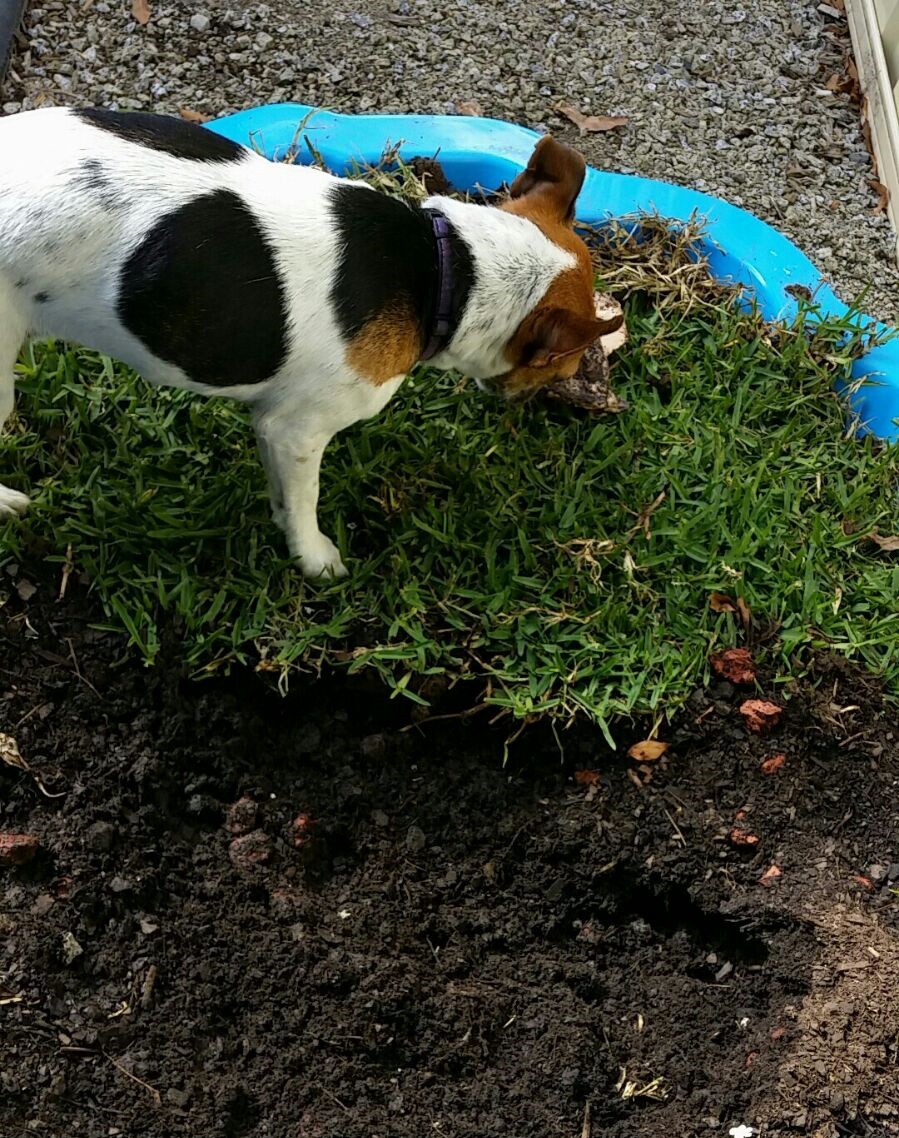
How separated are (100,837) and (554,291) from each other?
79.2 inches

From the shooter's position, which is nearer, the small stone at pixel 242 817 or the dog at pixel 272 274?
the dog at pixel 272 274

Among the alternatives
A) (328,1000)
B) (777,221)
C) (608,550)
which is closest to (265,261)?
(608,550)

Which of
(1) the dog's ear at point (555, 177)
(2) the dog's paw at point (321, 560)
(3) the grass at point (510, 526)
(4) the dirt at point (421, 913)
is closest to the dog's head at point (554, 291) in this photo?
A: (1) the dog's ear at point (555, 177)

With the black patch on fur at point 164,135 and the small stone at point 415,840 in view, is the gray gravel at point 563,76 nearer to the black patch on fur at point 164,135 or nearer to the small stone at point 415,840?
the black patch on fur at point 164,135

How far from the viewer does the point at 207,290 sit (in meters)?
2.62

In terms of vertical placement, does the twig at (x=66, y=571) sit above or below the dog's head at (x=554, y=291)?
below

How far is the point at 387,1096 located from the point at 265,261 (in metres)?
2.17

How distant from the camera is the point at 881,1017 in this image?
2.75 m

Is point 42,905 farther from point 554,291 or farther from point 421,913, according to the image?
point 554,291

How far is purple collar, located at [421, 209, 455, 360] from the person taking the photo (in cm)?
289

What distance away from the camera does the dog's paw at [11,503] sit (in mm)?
3271

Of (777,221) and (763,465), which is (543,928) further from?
(777,221)

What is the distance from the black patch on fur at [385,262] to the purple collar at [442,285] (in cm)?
1

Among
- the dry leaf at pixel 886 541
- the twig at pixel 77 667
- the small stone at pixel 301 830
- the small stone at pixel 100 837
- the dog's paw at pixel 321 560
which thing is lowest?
the small stone at pixel 301 830
